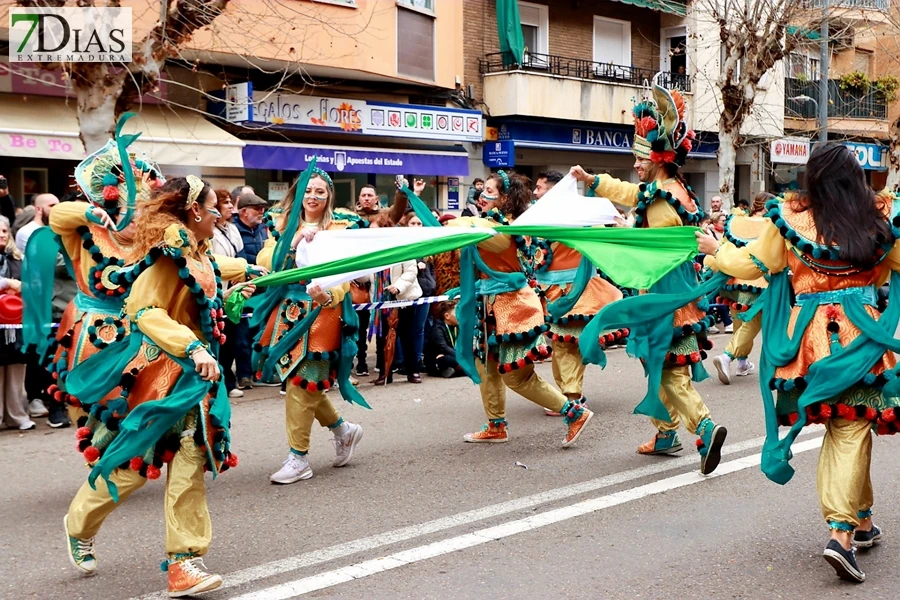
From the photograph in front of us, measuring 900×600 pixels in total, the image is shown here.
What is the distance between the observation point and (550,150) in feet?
76.4

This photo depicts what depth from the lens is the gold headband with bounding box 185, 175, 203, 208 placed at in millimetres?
4617

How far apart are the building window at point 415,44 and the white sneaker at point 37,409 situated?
10928 mm

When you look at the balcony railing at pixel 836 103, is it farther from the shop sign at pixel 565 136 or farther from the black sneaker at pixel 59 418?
the black sneaker at pixel 59 418

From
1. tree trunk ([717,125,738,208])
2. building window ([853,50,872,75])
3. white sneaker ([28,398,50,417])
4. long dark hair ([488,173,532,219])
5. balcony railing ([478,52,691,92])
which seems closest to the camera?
long dark hair ([488,173,532,219])

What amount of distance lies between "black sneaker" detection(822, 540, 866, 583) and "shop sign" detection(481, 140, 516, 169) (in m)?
17.3

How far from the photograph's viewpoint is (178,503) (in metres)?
4.42

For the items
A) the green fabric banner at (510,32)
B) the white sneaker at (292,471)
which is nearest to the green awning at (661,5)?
the green fabric banner at (510,32)

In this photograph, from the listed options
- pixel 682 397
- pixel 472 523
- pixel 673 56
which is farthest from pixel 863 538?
pixel 673 56

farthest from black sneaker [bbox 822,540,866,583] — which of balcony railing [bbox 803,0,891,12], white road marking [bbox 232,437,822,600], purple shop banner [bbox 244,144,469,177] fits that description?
balcony railing [bbox 803,0,891,12]

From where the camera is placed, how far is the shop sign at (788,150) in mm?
22250

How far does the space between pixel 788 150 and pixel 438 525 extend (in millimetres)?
19083

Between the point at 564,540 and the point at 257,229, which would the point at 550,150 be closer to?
the point at 257,229

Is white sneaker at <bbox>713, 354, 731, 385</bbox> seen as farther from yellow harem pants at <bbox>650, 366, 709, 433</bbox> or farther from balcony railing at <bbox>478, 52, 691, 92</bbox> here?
balcony railing at <bbox>478, 52, 691, 92</bbox>

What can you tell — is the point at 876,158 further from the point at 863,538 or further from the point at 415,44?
the point at 863,538
